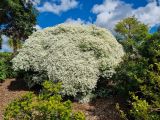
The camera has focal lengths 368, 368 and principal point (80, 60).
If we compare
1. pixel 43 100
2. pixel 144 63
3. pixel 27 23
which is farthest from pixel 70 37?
pixel 27 23

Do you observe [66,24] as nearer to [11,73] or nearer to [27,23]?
[11,73]

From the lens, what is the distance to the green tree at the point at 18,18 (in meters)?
30.3

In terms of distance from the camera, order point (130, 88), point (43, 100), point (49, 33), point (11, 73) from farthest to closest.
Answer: point (11, 73)
point (49, 33)
point (130, 88)
point (43, 100)

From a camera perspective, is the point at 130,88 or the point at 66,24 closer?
the point at 130,88

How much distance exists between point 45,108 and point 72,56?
8.45 metres

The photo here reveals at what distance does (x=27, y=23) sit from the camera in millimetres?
31297

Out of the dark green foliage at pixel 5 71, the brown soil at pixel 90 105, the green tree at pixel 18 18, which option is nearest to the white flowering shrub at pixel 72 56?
the brown soil at pixel 90 105

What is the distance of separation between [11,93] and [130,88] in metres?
6.06

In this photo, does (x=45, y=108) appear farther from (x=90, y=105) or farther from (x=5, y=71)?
Result: (x=5, y=71)

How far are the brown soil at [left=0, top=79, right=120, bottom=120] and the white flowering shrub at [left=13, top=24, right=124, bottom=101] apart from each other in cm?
62

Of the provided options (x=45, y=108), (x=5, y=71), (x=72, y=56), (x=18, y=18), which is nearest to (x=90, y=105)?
(x=72, y=56)

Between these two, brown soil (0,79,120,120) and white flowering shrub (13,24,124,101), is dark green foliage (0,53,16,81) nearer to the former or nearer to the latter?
brown soil (0,79,120,120)

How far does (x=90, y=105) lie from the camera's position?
584 inches

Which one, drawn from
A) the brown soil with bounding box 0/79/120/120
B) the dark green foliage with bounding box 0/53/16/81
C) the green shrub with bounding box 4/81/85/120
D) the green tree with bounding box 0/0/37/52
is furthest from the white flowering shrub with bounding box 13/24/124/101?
the green tree with bounding box 0/0/37/52
